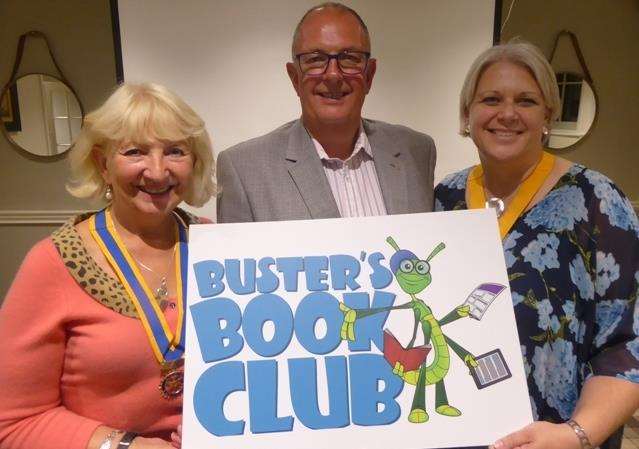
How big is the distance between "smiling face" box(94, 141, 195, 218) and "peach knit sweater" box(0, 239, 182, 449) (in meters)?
0.22

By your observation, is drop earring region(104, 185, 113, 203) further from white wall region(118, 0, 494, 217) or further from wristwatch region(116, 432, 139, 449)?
white wall region(118, 0, 494, 217)

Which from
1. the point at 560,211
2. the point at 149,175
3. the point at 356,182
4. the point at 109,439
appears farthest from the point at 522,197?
the point at 109,439

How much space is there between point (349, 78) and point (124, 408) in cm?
117

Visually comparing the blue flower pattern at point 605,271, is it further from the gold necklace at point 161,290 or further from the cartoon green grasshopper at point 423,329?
the gold necklace at point 161,290

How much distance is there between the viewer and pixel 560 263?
1.27 m

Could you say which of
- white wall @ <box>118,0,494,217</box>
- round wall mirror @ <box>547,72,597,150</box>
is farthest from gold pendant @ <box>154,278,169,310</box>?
round wall mirror @ <box>547,72,597,150</box>

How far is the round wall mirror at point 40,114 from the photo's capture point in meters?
3.56

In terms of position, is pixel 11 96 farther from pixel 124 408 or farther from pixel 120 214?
pixel 124 408

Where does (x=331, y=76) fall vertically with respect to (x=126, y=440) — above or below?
above

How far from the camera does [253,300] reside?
44.2 inches

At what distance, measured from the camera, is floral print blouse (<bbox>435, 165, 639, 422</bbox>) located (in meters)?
1.23

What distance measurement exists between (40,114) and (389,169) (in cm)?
331

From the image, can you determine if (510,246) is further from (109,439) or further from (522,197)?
(109,439)

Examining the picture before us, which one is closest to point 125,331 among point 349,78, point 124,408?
point 124,408
